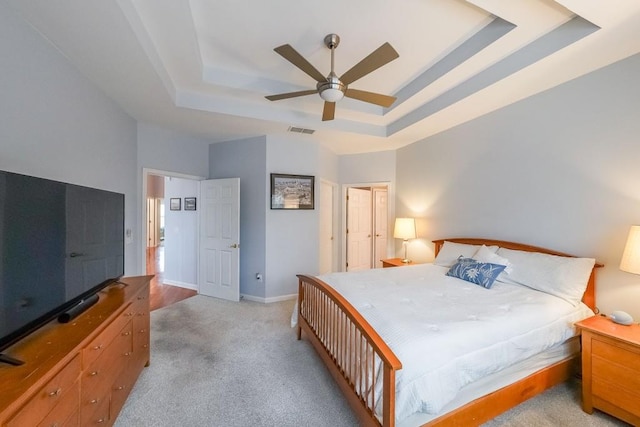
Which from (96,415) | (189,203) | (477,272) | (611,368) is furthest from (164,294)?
(611,368)

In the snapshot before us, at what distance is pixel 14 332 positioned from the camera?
3.67ft

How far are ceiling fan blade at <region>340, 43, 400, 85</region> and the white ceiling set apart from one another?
39 centimetres

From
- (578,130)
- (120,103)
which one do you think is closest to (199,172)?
(120,103)

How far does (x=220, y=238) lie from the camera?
4211mm

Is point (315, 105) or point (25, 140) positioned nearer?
point (25, 140)

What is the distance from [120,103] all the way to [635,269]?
4.77 m

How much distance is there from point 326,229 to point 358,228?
83 cm

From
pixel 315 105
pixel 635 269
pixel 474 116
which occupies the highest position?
pixel 315 105

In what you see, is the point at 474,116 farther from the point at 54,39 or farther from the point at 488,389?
the point at 54,39

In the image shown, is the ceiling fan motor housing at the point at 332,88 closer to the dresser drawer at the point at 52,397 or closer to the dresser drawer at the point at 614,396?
the dresser drawer at the point at 52,397

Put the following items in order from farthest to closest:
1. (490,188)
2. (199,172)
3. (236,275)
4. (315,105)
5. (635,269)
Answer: (199,172) < (236,275) < (315,105) < (490,188) < (635,269)

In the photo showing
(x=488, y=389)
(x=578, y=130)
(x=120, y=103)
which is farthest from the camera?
(x=120, y=103)

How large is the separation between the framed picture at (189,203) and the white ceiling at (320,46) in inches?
68.0

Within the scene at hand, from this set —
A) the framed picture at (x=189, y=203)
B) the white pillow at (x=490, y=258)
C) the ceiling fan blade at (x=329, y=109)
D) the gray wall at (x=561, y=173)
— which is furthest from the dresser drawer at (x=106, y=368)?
the gray wall at (x=561, y=173)
